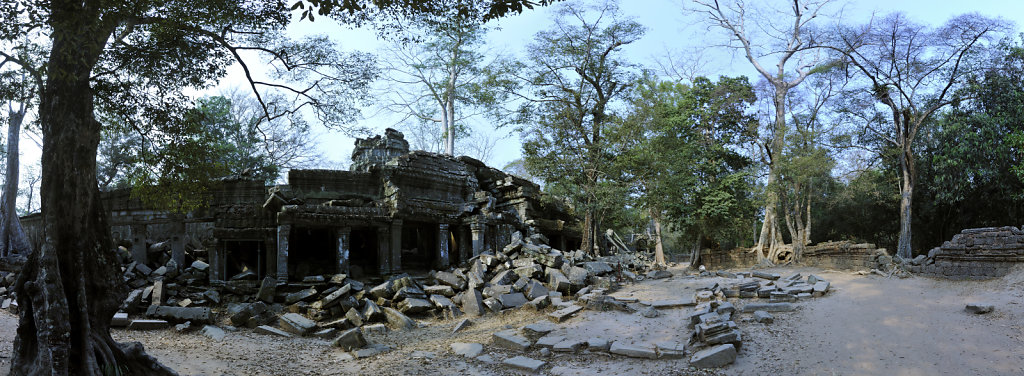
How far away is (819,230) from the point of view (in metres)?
25.4

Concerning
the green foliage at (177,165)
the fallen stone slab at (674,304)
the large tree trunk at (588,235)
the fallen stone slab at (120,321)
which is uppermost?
the green foliage at (177,165)

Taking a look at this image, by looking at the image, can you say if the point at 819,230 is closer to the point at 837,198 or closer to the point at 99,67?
the point at 837,198

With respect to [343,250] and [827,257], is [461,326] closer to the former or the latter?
[343,250]

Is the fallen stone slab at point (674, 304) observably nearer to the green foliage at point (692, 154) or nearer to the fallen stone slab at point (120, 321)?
the green foliage at point (692, 154)

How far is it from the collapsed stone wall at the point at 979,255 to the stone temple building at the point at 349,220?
10083 millimetres

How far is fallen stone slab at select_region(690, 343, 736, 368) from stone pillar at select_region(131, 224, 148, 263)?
47.3 feet

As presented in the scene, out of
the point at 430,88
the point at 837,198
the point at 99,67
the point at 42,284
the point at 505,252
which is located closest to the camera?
the point at 42,284

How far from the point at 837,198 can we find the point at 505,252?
16962mm

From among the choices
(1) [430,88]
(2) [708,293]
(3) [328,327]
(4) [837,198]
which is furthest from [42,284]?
(4) [837,198]

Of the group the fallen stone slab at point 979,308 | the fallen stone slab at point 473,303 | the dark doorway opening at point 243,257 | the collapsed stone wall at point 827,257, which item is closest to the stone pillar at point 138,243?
the dark doorway opening at point 243,257

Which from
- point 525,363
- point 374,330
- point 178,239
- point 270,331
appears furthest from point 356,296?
point 178,239

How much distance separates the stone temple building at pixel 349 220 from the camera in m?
12.2

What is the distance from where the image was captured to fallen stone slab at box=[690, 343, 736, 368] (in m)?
6.04

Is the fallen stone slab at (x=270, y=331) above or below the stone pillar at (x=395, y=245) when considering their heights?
below
